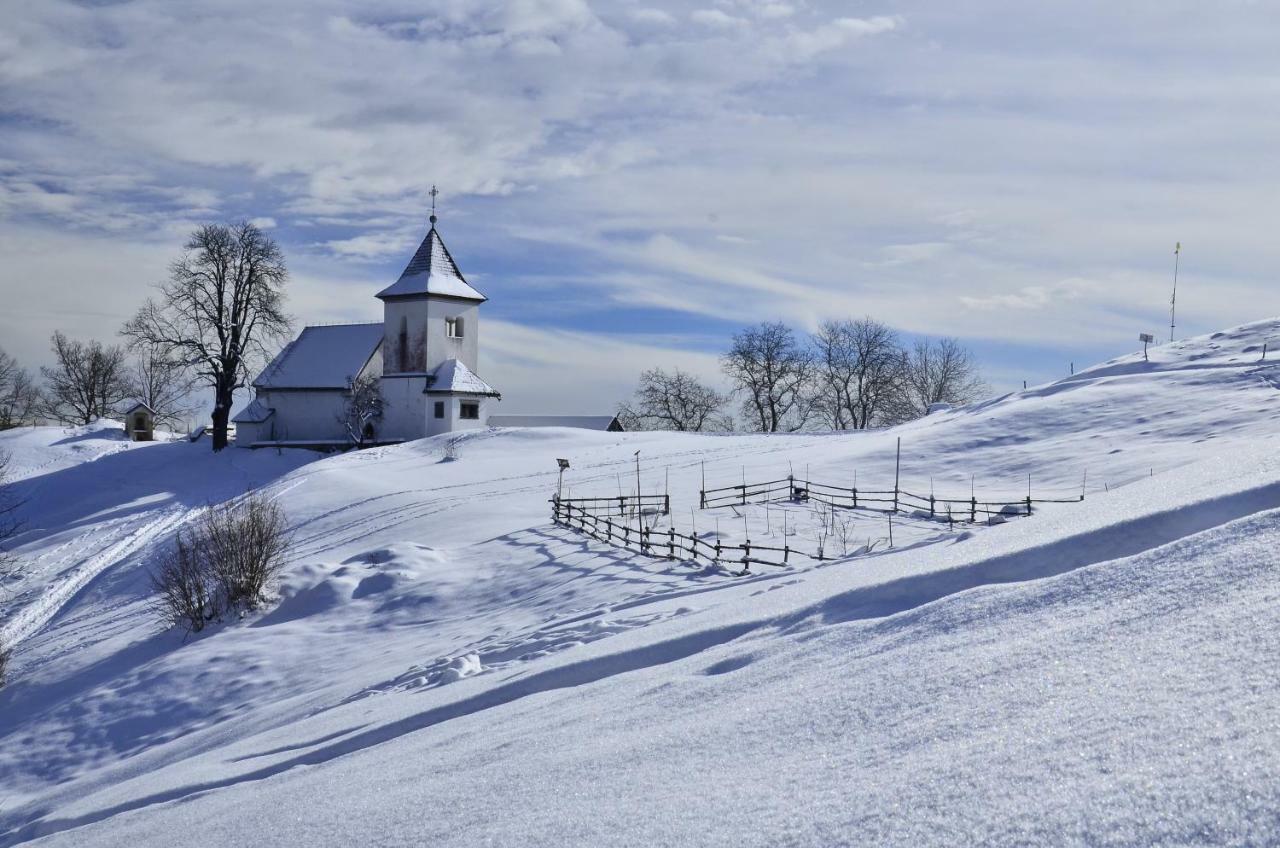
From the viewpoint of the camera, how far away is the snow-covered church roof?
51812 millimetres

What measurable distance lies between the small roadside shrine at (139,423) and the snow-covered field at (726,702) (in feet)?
132

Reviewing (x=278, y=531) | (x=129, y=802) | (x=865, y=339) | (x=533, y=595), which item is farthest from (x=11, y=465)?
(x=865, y=339)

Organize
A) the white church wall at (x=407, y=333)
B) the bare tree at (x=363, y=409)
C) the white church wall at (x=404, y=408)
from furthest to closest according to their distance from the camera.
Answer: the white church wall at (x=407, y=333) < the white church wall at (x=404, y=408) < the bare tree at (x=363, y=409)

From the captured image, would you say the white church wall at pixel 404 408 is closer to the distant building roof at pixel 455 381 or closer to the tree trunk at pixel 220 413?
the distant building roof at pixel 455 381

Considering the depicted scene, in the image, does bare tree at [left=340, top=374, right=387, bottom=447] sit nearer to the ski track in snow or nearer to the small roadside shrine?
the ski track in snow

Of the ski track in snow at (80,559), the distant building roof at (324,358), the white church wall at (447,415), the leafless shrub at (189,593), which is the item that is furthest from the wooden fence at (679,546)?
the distant building roof at (324,358)

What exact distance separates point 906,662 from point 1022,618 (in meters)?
0.72

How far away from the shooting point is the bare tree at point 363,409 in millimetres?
49094

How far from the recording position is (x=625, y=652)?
8.36 meters

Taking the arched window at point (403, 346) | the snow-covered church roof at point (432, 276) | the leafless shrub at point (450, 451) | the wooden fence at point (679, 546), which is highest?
the snow-covered church roof at point (432, 276)

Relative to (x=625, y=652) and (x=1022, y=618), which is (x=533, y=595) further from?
(x=1022, y=618)

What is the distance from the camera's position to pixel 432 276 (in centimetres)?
5275

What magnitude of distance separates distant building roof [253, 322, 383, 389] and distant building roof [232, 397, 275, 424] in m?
1.15

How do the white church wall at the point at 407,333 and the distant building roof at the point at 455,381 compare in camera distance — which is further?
the white church wall at the point at 407,333
